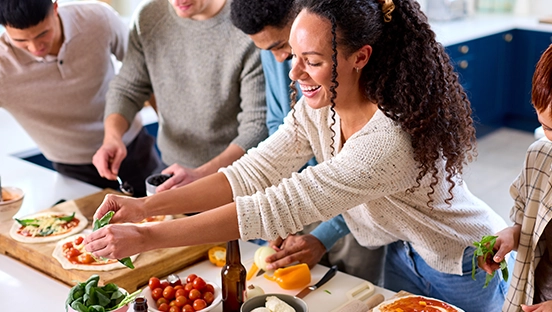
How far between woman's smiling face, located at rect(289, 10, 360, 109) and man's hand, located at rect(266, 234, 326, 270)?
0.52 metres

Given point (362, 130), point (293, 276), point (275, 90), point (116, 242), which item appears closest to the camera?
point (116, 242)

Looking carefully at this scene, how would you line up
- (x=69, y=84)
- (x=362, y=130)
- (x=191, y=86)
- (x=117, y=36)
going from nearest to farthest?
(x=362, y=130) → (x=191, y=86) → (x=69, y=84) → (x=117, y=36)

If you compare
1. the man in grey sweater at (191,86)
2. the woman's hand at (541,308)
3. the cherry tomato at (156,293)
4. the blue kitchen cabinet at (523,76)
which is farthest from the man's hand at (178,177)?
the blue kitchen cabinet at (523,76)

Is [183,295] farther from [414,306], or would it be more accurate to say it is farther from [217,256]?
[414,306]

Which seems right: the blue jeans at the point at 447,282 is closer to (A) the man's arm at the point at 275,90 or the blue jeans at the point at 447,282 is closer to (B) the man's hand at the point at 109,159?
(A) the man's arm at the point at 275,90

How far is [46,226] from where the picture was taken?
6.82ft

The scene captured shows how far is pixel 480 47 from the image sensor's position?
5066mm

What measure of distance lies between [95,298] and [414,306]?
2.38ft

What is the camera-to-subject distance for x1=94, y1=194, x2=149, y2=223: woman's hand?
5.52ft

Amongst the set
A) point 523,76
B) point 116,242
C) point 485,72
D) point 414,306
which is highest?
point 116,242

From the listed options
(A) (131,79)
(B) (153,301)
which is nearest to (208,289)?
(B) (153,301)

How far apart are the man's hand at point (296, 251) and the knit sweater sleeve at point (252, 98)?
1.51 feet

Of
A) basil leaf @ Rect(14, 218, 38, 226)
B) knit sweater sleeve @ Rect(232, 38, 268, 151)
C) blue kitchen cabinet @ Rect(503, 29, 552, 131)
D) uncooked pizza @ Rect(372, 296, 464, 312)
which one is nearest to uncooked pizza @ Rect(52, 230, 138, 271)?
basil leaf @ Rect(14, 218, 38, 226)

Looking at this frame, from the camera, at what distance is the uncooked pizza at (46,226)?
2014mm
